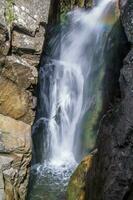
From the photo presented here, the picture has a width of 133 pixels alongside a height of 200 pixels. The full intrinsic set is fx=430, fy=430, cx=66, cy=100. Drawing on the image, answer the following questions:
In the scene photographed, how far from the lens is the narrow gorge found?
8.59 meters

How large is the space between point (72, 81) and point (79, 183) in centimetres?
424

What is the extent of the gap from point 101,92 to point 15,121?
9.45 ft

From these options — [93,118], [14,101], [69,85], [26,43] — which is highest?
[26,43]

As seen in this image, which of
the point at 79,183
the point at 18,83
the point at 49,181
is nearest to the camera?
the point at 79,183

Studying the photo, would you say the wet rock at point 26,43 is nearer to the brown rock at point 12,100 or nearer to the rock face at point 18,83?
the rock face at point 18,83

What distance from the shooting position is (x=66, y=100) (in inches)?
507

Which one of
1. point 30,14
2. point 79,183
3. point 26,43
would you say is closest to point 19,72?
point 26,43

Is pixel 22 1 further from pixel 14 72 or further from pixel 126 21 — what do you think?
pixel 126 21

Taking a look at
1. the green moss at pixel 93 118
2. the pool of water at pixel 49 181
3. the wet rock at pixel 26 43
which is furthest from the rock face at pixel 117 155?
the wet rock at pixel 26 43

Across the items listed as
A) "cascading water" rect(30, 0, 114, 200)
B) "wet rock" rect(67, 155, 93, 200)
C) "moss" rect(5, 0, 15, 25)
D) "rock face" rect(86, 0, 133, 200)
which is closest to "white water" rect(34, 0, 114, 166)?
"cascading water" rect(30, 0, 114, 200)

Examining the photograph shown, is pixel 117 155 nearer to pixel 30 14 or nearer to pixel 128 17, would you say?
pixel 128 17

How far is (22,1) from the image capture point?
1110cm

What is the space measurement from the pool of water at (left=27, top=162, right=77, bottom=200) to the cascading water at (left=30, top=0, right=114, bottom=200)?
0.07m

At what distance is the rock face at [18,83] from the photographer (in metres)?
9.31
